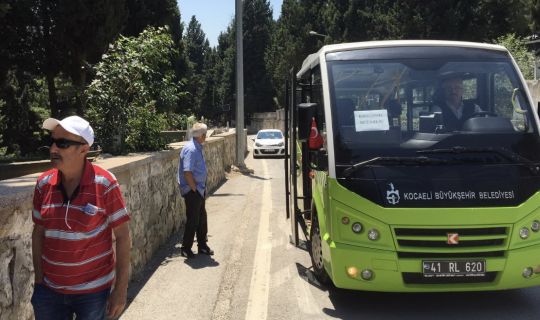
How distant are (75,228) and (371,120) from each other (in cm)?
325

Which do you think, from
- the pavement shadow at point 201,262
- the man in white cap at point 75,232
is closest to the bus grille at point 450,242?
the man in white cap at point 75,232

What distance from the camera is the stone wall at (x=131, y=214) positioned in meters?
3.45

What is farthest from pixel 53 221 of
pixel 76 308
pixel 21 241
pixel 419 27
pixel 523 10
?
pixel 419 27

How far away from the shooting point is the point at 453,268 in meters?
4.89

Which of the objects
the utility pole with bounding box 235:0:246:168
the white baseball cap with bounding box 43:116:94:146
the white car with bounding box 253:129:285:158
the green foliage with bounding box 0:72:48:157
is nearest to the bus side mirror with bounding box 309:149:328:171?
the white baseball cap with bounding box 43:116:94:146

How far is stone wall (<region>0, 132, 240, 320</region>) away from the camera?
345 centimetres

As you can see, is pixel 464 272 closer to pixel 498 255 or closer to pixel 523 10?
pixel 498 255

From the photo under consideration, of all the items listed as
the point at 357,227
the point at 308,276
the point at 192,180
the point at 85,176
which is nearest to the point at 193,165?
the point at 192,180

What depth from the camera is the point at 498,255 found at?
493 cm

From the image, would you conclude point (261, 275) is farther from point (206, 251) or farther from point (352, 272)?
point (352, 272)

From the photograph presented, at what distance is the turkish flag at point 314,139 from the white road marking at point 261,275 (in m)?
1.63

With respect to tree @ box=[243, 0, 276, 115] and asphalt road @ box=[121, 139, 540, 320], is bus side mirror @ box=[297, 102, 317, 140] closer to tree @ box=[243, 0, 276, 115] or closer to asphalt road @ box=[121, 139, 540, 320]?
asphalt road @ box=[121, 139, 540, 320]

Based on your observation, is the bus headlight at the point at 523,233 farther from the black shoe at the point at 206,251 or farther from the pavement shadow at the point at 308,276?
the black shoe at the point at 206,251

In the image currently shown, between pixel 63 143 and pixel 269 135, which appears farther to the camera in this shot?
pixel 269 135
